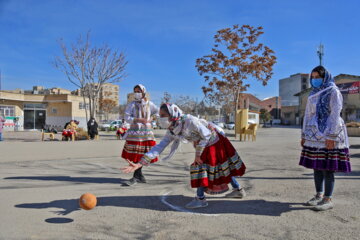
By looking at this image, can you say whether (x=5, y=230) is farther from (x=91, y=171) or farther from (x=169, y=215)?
(x=91, y=171)

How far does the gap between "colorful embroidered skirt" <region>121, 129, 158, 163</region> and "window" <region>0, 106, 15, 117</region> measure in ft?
109

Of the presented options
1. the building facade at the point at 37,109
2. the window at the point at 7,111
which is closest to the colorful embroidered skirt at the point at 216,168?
the building facade at the point at 37,109

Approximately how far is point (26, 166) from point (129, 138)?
4.19m

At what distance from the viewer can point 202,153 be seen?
168 inches

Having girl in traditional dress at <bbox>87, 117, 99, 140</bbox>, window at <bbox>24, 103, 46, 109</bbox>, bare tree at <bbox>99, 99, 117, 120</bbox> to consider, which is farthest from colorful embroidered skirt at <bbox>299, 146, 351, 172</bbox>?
bare tree at <bbox>99, 99, 117, 120</bbox>

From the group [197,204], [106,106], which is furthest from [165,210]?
[106,106]

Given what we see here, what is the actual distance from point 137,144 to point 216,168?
223 centimetres

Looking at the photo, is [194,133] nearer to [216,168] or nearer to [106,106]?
[216,168]

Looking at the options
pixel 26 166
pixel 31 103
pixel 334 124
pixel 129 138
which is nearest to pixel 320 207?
pixel 334 124

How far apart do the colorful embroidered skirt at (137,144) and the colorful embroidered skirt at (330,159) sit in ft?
9.99

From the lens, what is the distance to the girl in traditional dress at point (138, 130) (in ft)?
19.9

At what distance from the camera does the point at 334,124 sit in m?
4.05

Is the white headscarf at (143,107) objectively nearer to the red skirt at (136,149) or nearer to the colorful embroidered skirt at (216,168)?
the red skirt at (136,149)

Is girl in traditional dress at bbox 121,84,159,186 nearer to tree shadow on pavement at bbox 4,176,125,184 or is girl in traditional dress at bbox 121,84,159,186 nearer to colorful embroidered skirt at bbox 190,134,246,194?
tree shadow on pavement at bbox 4,176,125,184
